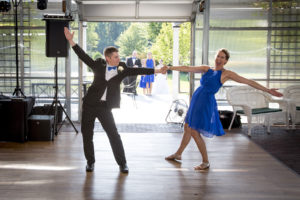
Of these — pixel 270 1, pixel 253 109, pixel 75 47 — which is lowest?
pixel 253 109

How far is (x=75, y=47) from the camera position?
4711mm

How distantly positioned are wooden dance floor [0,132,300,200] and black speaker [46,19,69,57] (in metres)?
1.65

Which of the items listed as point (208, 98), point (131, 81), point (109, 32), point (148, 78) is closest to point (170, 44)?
point (148, 78)

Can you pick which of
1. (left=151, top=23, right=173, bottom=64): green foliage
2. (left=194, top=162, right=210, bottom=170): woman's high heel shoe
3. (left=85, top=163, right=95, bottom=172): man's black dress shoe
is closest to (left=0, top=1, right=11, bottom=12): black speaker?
(left=85, top=163, right=95, bottom=172): man's black dress shoe

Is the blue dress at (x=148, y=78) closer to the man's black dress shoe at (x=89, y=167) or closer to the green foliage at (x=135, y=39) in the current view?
the man's black dress shoe at (x=89, y=167)

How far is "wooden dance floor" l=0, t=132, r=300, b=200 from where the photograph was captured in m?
4.19

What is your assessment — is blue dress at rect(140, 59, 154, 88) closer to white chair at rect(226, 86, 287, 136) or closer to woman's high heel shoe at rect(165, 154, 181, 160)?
white chair at rect(226, 86, 287, 136)

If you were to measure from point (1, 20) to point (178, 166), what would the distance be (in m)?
5.74

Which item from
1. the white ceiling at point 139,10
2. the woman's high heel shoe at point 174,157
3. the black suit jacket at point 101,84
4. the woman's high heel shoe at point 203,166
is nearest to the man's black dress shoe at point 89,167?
the black suit jacket at point 101,84

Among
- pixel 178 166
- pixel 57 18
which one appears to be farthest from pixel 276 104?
pixel 57 18

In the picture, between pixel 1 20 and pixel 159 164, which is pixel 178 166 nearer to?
pixel 159 164

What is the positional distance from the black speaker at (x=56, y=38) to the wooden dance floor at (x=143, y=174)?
1.65 m

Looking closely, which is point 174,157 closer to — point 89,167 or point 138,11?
point 89,167

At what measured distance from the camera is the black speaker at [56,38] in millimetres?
6926
